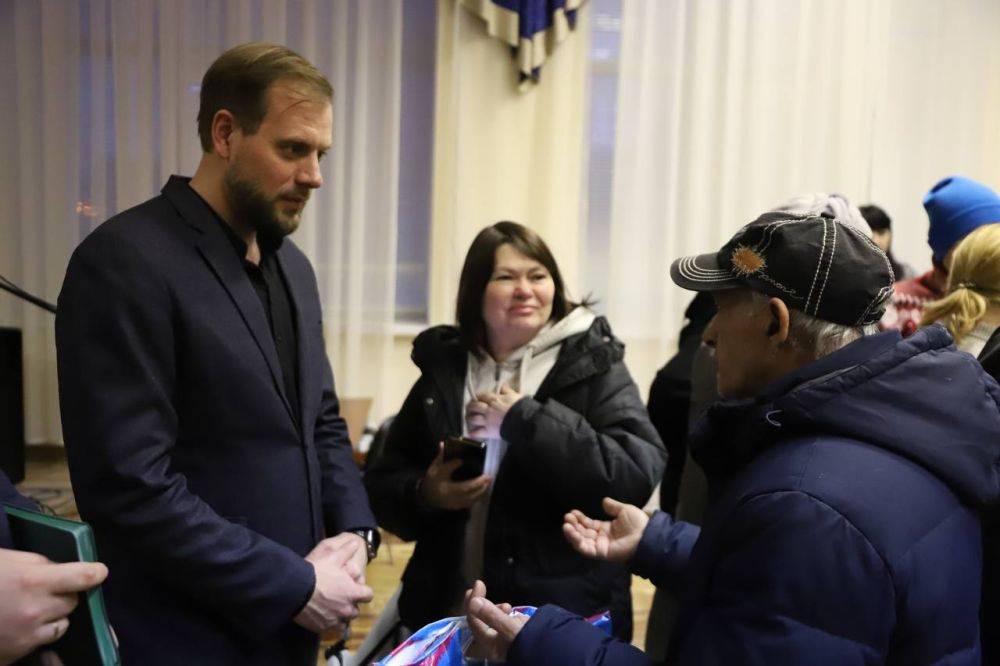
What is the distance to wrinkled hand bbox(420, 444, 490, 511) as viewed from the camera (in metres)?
1.80

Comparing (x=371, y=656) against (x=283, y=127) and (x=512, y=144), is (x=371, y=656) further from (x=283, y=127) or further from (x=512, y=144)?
(x=512, y=144)

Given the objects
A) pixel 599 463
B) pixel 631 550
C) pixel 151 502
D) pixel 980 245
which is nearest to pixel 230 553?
pixel 151 502

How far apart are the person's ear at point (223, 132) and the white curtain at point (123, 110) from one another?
3096 millimetres

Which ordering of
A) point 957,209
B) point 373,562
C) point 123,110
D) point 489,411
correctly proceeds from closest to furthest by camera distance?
point 489,411 < point 957,209 < point 373,562 < point 123,110

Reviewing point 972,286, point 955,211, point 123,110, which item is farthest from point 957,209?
point 123,110

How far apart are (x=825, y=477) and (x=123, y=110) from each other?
14.4 ft

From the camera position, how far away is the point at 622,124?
4.59 m

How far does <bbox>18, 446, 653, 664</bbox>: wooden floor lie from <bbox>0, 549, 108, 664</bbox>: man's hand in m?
2.18

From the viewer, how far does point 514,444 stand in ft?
5.89

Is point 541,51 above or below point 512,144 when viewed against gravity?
above

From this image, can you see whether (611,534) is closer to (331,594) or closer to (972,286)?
(331,594)

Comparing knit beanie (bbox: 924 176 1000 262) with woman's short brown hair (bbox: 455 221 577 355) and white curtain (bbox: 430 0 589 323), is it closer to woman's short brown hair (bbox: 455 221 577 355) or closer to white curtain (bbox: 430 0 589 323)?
woman's short brown hair (bbox: 455 221 577 355)

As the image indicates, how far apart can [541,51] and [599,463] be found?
3142 mm

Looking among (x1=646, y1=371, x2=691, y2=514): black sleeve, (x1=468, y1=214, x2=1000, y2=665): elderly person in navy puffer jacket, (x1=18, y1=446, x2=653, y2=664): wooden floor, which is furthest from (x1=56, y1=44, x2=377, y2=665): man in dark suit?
(x1=18, y1=446, x2=653, y2=664): wooden floor
